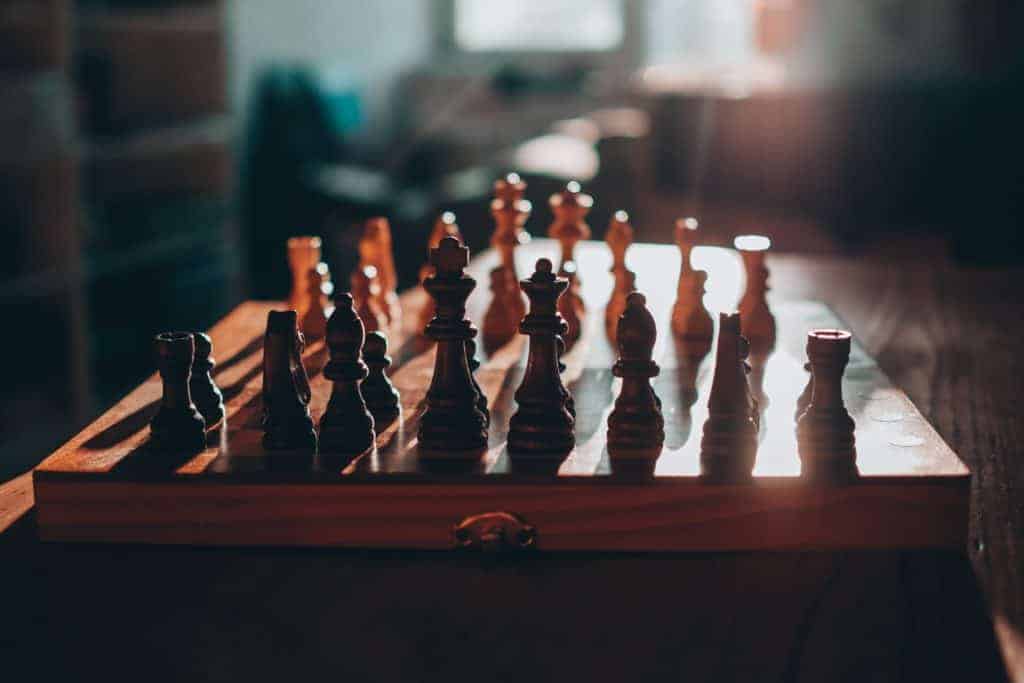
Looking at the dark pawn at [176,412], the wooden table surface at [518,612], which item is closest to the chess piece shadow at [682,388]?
the wooden table surface at [518,612]

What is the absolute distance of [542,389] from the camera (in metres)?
0.93

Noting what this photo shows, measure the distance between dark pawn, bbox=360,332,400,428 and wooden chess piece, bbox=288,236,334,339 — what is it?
11.4 inches

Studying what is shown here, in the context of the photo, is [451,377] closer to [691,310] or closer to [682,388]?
[682,388]

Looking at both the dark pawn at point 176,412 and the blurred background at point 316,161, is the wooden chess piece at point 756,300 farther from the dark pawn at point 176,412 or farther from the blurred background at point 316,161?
the blurred background at point 316,161

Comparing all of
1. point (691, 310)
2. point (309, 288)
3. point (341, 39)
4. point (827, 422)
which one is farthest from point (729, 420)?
point (341, 39)

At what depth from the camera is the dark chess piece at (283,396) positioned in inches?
36.6

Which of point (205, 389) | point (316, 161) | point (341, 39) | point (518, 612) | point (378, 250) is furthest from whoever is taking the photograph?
point (341, 39)

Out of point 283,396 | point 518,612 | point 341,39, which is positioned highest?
point 341,39

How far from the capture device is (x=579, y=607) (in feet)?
2.57

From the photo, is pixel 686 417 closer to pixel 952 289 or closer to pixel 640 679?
pixel 640 679

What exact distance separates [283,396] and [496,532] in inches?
8.1

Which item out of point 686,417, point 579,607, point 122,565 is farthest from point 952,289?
point 122,565

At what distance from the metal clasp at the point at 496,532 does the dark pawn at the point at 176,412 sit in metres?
0.23

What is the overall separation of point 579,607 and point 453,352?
256 millimetres
